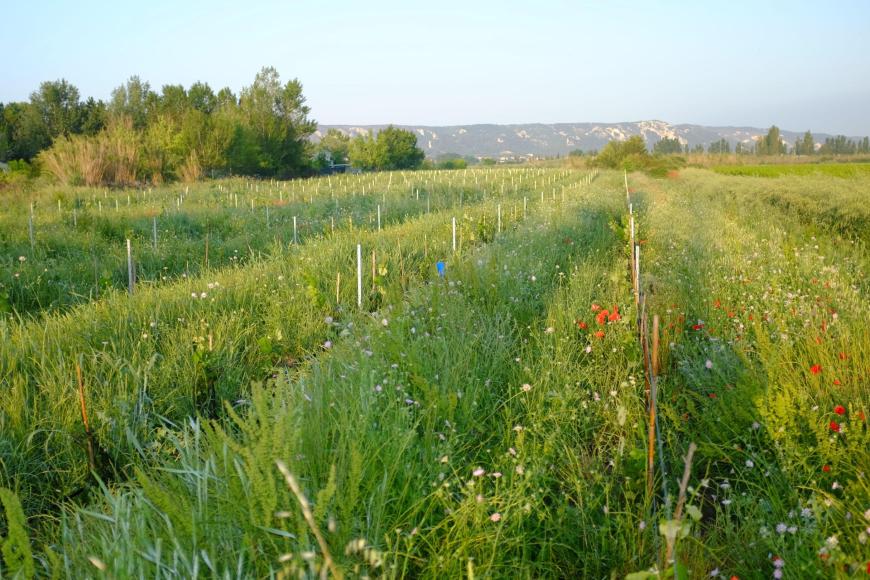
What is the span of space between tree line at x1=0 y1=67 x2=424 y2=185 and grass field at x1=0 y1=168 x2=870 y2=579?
2771 centimetres

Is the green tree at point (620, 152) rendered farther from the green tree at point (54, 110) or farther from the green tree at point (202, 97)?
the green tree at point (54, 110)

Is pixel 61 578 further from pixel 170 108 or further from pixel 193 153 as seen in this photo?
pixel 170 108

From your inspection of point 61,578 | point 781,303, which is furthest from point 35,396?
point 781,303

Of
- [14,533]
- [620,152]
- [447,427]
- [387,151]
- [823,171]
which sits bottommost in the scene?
[447,427]

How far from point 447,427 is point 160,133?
44.3 meters

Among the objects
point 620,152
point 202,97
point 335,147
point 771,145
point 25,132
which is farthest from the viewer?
point 771,145

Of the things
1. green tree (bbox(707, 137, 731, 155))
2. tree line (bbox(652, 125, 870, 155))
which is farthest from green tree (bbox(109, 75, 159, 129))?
green tree (bbox(707, 137, 731, 155))

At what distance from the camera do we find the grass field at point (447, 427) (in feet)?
8.22

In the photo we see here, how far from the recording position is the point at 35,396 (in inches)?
176

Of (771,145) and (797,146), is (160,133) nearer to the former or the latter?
(797,146)

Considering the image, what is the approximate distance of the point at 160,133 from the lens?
43.1 meters

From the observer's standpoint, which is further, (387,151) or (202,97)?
(387,151)

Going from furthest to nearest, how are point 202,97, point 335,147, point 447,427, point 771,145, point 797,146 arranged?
1. point 771,145
2. point 335,147
3. point 797,146
4. point 202,97
5. point 447,427

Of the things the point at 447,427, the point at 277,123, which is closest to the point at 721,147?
the point at 277,123
